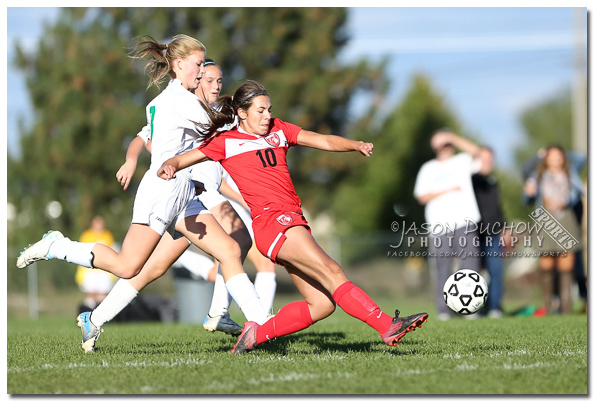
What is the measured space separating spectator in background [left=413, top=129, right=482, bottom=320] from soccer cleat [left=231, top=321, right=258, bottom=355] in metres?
5.70

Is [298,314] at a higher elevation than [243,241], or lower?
lower

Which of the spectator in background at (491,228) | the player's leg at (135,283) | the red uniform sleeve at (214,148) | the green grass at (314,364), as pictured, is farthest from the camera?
the spectator in background at (491,228)

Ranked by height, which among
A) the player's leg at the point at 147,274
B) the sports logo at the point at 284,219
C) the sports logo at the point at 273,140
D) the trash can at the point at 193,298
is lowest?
the trash can at the point at 193,298

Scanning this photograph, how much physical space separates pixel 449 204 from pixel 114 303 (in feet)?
20.1

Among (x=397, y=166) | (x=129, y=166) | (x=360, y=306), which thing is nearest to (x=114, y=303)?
(x=129, y=166)

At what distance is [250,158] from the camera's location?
19.9ft

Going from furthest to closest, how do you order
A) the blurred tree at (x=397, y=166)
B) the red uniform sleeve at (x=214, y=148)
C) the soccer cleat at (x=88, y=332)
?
the blurred tree at (x=397, y=166), the soccer cleat at (x=88, y=332), the red uniform sleeve at (x=214, y=148)

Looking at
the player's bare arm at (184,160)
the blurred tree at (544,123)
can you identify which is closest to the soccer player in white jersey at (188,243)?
the player's bare arm at (184,160)

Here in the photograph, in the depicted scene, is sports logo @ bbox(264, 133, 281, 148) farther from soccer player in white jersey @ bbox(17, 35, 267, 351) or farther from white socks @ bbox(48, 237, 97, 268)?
white socks @ bbox(48, 237, 97, 268)

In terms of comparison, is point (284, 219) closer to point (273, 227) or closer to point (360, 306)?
point (273, 227)

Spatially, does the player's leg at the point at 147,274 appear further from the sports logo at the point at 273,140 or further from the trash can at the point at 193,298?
the trash can at the point at 193,298

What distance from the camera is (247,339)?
621 cm

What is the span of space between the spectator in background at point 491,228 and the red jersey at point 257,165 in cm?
686

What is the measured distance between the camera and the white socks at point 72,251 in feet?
21.7
